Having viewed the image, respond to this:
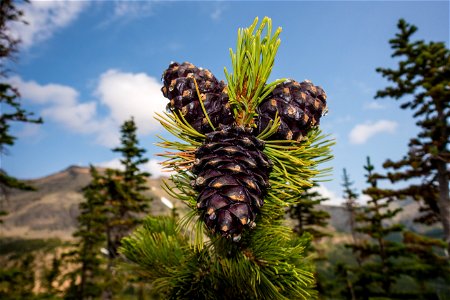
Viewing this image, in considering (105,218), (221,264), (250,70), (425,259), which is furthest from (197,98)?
(105,218)

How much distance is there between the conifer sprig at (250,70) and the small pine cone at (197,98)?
0.21ft

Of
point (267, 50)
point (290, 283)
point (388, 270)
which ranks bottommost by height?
point (388, 270)

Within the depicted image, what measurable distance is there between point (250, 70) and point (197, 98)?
1.10 feet

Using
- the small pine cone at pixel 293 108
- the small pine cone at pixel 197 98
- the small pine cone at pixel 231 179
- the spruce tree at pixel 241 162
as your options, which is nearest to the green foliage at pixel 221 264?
the spruce tree at pixel 241 162

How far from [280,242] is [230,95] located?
1.04m

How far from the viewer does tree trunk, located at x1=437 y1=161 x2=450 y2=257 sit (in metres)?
15.7

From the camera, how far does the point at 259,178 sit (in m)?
1.33

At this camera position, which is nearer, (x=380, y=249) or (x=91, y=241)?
(x=380, y=249)

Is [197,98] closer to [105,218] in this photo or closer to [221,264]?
[221,264]

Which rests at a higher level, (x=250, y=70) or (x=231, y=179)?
(x=250, y=70)

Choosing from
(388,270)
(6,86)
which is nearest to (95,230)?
(6,86)

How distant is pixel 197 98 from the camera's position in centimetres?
154

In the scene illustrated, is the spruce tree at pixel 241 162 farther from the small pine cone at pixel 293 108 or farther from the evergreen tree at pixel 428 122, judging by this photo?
the evergreen tree at pixel 428 122

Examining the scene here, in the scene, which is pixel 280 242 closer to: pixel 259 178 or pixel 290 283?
pixel 290 283
